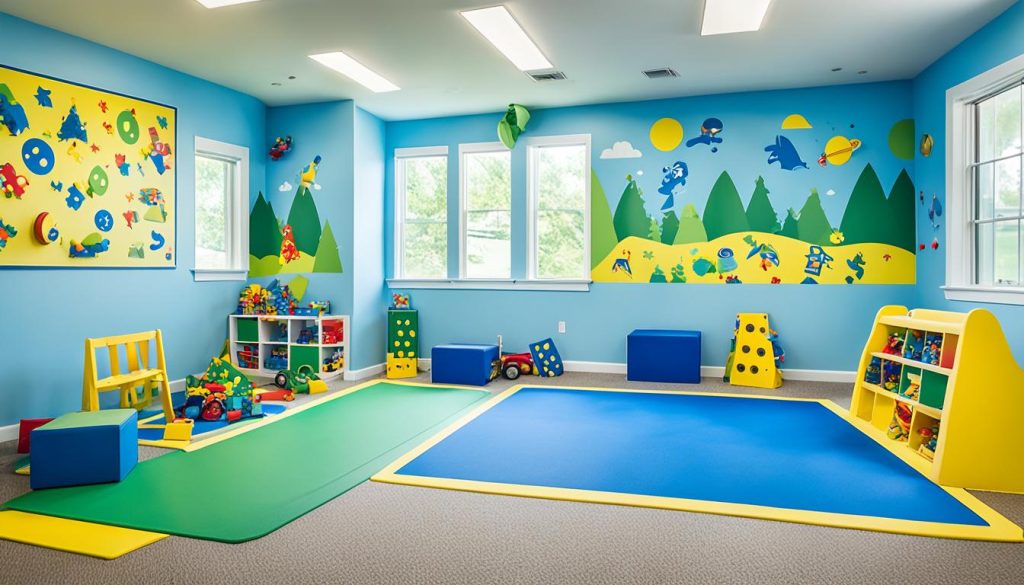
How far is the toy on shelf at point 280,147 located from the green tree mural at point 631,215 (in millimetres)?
3550

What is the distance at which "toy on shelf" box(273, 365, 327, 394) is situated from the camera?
567cm

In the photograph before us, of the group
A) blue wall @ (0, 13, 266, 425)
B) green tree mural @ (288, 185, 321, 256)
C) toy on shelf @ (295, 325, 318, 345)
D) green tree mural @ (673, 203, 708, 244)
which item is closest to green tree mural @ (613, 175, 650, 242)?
green tree mural @ (673, 203, 708, 244)

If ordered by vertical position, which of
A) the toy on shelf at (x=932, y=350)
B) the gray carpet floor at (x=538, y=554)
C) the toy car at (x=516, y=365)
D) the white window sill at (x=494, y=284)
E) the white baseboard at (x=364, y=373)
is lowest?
the gray carpet floor at (x=538, y=554)

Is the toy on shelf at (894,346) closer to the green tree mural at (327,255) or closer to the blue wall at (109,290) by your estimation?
the green tree mural at (327,255)

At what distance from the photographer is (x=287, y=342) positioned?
6.32 metres

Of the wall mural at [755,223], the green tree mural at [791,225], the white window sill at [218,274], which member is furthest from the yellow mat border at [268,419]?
the green tree mural at [791,225]

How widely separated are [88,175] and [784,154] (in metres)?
6.09

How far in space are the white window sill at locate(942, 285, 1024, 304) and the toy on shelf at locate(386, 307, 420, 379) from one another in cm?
490

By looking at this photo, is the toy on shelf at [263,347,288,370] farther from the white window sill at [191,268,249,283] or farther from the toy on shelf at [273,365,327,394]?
the white window sill at [191,268,249,283]

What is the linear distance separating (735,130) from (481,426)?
4.01 m

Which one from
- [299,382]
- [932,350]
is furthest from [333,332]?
[932,350]

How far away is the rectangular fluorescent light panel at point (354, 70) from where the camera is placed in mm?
5203

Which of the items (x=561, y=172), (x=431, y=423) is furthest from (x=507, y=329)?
(x=431, y=423)

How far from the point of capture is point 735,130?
6254 millimetres
